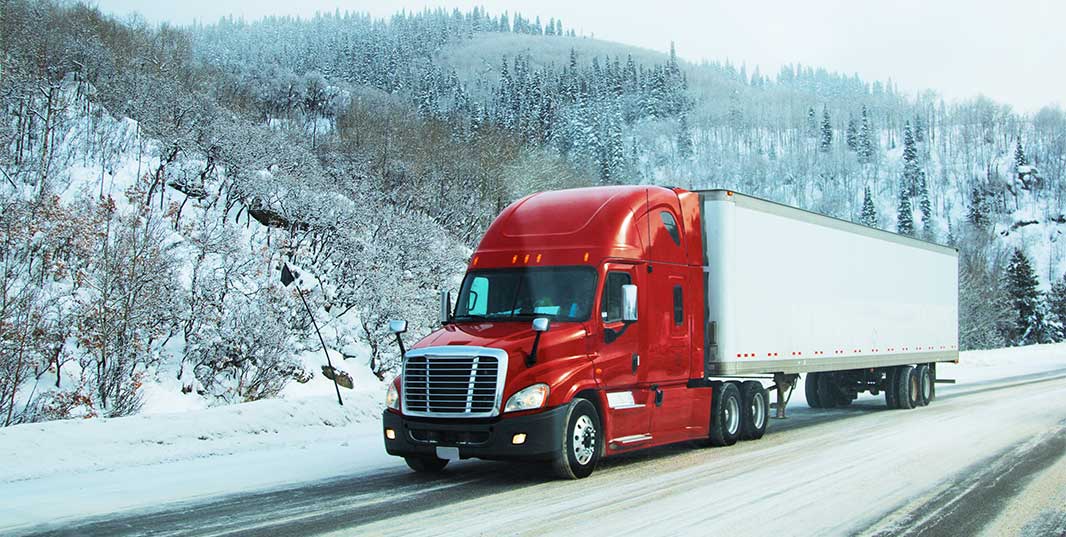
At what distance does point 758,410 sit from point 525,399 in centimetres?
626

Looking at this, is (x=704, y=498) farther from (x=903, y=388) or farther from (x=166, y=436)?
(x=903, y=388)

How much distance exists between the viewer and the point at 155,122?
167ft

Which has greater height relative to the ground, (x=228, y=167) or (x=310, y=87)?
(x=310, y=87)

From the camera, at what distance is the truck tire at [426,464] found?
11.9 metres

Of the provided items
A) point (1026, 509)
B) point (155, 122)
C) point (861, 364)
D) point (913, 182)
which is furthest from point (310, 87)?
point (913, 182)

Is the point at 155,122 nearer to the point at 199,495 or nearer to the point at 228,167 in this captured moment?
the point at 228,167

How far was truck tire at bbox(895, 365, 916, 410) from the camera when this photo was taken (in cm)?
2122

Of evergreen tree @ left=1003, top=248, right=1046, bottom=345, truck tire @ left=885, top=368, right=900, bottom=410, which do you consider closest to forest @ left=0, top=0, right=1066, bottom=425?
evergreen tree @ left=1003, top=248, right=1046, bottom=345

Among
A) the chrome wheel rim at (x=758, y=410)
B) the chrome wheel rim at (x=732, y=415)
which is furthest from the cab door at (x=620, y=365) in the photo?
the chrome wheel rim at (x=758, y=410)

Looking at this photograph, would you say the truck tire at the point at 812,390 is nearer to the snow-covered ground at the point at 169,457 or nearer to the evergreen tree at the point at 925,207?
the snow-covered ground at the point at 169,457

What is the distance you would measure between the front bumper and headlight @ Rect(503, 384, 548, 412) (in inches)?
4.4

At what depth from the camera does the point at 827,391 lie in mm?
21875

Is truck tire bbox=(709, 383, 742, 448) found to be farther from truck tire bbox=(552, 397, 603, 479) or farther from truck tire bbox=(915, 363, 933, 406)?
truck tire bbox=(915, 363, 933, 406)

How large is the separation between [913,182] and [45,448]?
196m
